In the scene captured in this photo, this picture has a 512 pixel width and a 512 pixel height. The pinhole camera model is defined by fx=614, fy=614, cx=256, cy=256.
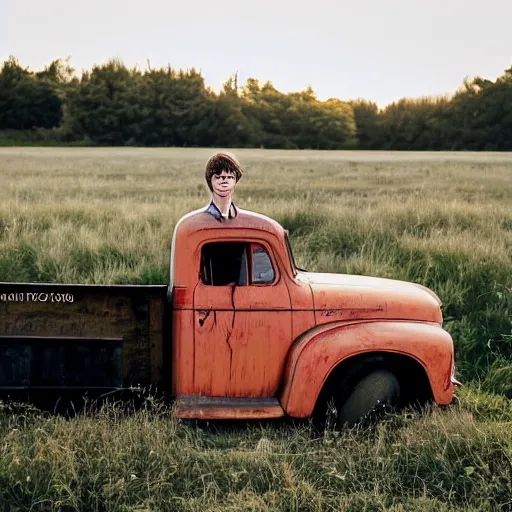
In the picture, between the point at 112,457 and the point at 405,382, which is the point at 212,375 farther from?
the point at 405,382

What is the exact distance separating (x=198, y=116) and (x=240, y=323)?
6072 centimetres

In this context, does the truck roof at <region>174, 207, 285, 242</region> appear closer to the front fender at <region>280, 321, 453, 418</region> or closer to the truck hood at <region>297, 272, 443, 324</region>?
the truck hood at <region>297, 272, 443, 324</region>

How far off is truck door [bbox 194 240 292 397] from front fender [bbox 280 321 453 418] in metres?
0.14

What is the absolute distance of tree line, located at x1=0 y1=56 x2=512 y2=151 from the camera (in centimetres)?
5962

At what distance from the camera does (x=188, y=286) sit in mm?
3615

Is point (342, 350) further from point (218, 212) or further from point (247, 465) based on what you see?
point (218, 212)

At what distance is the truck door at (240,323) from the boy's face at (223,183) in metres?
0.31

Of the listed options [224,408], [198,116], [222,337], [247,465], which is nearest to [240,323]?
[222,337]

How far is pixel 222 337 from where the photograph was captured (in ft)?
11.9

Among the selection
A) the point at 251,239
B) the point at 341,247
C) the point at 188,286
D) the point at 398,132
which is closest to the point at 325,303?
the point at 251,239

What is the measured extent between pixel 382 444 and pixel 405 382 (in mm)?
581

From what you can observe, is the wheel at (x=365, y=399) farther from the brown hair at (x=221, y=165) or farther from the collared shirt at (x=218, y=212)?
the brown hair at (x=221, y=165)

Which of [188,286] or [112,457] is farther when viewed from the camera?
[188,286]

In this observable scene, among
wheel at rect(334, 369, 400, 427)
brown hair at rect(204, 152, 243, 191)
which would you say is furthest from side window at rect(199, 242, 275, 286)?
wheel at rect(334, 369, 400, 427)
